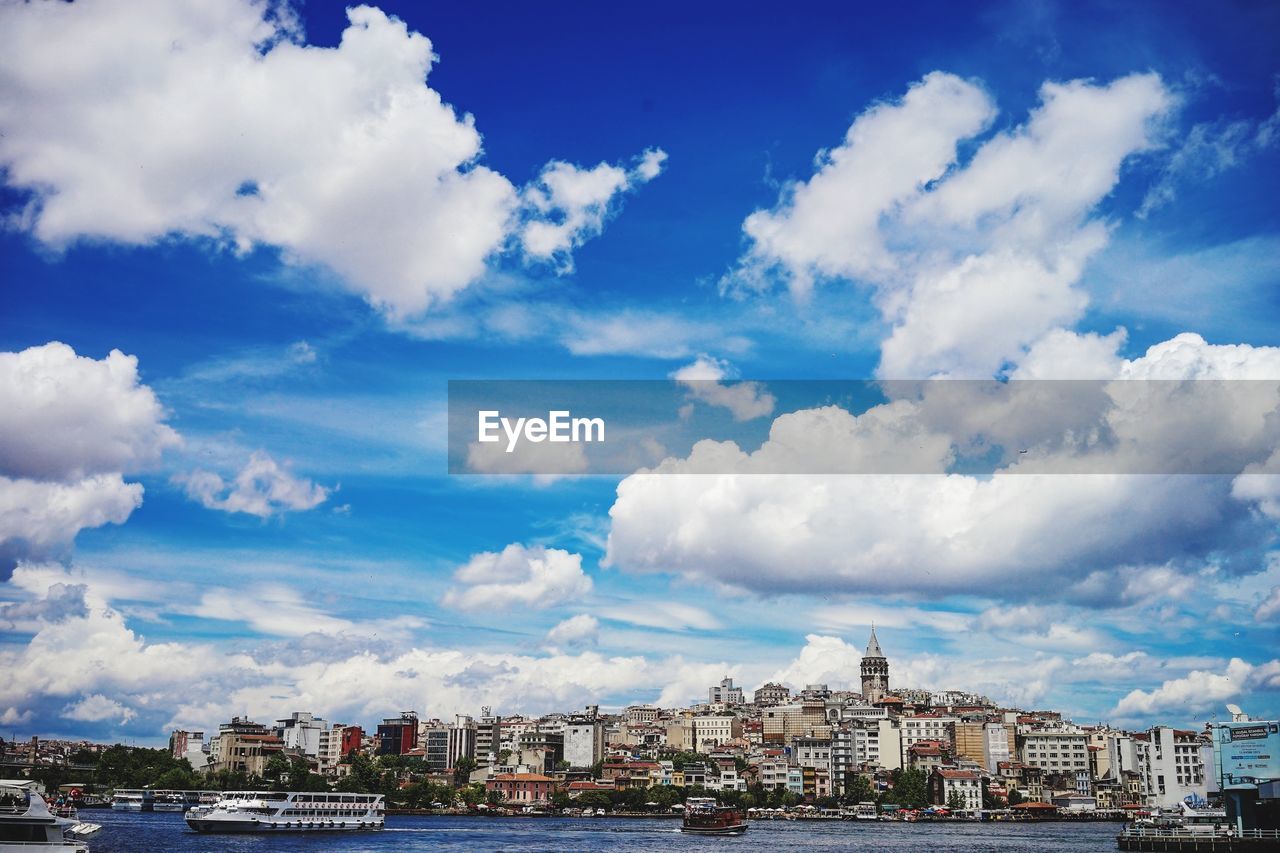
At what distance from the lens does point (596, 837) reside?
50.7 meters

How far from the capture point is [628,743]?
107 meters

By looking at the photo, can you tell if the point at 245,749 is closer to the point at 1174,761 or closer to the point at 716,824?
the point at 716,824

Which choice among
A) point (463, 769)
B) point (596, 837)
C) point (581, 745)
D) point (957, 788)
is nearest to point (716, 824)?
point (596, 837)

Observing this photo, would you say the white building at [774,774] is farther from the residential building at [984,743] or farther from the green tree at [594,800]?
the residential building at [984,743]

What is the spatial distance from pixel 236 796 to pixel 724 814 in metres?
21.8

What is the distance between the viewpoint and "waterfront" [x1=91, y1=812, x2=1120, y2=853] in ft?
143

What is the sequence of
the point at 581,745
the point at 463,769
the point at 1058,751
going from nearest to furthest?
1. the point at 1058,751
2. the point at 581,745
3. the point at 463,769

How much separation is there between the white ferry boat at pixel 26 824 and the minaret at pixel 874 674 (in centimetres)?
10424

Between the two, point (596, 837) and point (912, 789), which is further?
point (912, 789)

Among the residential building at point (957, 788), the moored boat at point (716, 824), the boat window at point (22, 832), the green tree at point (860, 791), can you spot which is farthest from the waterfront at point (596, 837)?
the boat window at point (22, 832)

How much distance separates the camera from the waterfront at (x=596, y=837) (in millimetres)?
43438

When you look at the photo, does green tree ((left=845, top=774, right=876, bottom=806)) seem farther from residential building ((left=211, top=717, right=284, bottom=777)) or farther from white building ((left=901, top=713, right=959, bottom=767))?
residential building ((left=211, top=717, right=284, bottom=777))

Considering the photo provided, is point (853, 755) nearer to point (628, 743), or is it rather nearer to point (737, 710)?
point (628, 743)

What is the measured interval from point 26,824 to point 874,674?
106481mm
